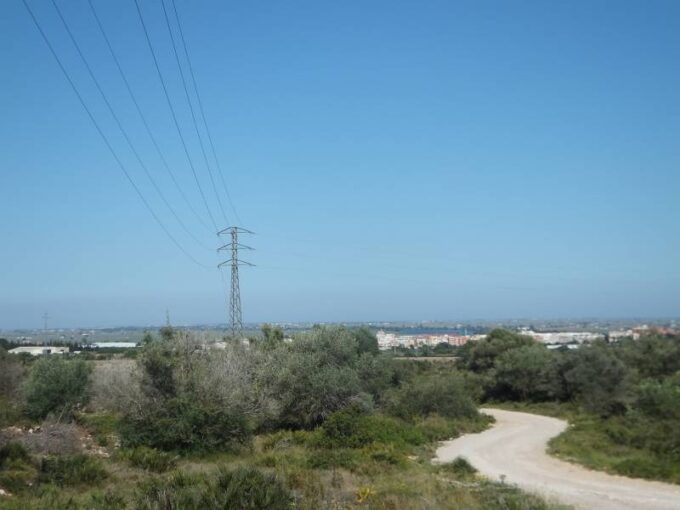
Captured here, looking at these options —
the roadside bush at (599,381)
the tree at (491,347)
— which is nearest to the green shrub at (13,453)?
the roadside bush at (599,381)

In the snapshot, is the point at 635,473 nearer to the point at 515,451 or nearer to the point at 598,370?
the point at 515,451

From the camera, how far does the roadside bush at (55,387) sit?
34875 millimetres

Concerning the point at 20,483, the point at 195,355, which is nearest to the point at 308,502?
the point at 20,483

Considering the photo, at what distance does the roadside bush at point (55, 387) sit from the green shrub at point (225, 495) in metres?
25.1

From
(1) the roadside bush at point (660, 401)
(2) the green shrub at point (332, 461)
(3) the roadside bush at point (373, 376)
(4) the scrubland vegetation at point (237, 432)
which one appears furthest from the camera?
(3) the roadside bush at point (373, 376)

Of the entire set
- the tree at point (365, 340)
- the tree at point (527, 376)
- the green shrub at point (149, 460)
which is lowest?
the tree at point (527, 376)

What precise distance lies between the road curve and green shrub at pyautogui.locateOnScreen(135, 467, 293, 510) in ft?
27.3

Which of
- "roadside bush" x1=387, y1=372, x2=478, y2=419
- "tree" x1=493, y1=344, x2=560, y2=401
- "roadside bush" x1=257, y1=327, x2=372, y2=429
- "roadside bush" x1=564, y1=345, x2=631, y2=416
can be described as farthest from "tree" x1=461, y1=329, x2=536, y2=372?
"roadside bush" x1=257, y1=327, x2=372, y2=429

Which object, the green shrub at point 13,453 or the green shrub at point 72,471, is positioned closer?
the green shrub at point 72,471

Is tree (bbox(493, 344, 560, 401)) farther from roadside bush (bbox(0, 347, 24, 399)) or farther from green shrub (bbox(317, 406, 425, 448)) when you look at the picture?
roadside bush (bbox(0, 347, 24, 399))

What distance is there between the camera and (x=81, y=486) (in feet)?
53.0

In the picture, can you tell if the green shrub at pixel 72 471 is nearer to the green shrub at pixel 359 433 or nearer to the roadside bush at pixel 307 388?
the green shrub at pixel 359 433

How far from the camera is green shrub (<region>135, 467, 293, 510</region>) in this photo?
1002 cm

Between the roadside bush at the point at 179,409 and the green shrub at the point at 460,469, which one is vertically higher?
the roadside bush at the point at 179,409
